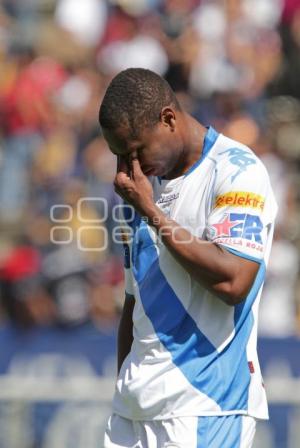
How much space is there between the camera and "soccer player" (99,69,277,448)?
375cm

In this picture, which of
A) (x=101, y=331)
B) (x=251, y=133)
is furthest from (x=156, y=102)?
(x=251, y=133)

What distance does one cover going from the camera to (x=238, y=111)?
9133mm

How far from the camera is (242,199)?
378cm

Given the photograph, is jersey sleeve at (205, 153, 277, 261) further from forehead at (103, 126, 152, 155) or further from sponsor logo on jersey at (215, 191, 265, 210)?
forehead at (103, 126, 152, 155)

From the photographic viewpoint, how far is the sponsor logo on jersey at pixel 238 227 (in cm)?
378

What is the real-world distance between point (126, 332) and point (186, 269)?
82cm

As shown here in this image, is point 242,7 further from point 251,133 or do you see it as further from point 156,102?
point 156,102

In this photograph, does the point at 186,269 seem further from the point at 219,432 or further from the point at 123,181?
the point at 219,432

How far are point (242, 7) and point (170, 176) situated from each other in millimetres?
5741

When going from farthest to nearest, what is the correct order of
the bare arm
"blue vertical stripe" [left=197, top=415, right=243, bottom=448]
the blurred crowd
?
the blurred crowd < the bare arm < "blue vertical stripe" [left=197, top=415, right=243, bottom=448]

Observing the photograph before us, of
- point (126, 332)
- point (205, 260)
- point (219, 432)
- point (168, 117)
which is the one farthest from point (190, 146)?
point (219, 432)

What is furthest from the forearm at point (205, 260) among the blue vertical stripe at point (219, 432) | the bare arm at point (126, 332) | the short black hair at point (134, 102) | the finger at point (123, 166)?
the bare arm at point (126, 332)

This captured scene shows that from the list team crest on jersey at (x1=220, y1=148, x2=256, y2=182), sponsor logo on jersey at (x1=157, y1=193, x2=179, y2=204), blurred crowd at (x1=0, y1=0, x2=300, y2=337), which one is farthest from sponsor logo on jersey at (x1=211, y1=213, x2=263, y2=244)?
blurred crowd at (x1=0, y1=0, x2=300, y2=337)

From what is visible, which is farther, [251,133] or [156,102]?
[251,133]
